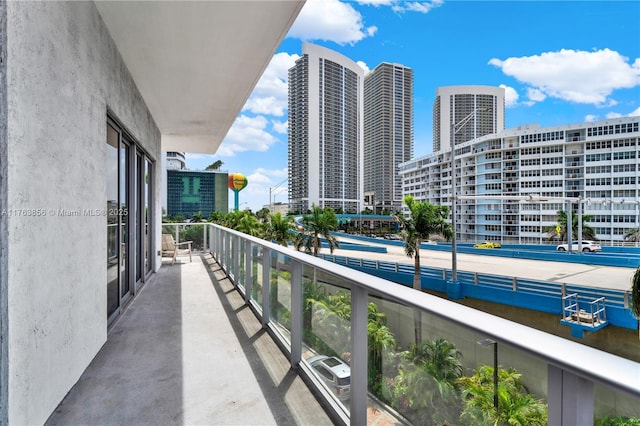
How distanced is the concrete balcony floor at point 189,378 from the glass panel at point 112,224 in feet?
1.11

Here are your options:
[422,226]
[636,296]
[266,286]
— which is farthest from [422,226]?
[266,286]

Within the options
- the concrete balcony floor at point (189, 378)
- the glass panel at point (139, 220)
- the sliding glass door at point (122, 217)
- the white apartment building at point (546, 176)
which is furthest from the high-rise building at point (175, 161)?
the concrete balcony floor at point (189, 378)

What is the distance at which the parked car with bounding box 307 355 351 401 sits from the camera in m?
2.03

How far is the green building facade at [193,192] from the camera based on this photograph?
78500 mm

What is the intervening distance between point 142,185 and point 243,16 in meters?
4.16

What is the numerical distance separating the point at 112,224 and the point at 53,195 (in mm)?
2195

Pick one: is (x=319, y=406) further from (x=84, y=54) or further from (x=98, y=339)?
(x=84, y=54)

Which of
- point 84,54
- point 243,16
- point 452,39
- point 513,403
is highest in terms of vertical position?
point 452,39

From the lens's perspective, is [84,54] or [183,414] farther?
[84,54]

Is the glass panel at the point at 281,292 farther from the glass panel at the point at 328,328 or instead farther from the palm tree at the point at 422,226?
the palm tree at the point at 422,226

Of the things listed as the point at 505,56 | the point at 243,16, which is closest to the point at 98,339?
the point at 243,16

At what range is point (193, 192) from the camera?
80375 millimetres

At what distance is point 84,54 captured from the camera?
284 cm

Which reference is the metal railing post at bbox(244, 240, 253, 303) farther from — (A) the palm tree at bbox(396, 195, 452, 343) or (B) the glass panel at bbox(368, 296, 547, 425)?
(A) the palm tree at bbox(396, 195, 452, 343)
